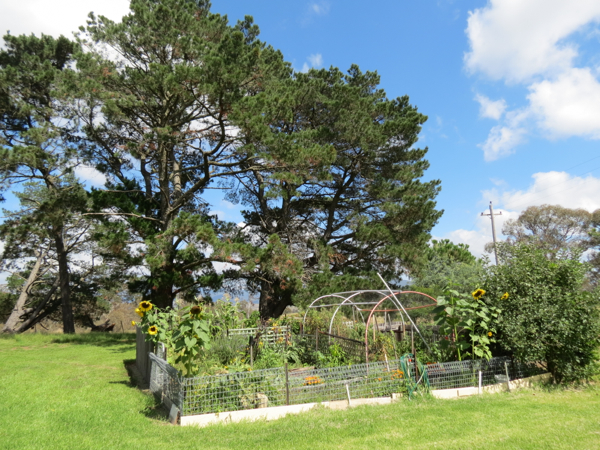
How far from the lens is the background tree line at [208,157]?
39.0 ft

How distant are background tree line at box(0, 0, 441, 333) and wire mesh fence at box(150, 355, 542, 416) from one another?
6.40 m

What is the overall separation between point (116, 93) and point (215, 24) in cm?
412

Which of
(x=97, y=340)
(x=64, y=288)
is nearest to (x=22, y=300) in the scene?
(x=64, y=288)

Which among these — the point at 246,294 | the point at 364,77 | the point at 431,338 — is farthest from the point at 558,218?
the point at 431,338

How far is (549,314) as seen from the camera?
6.39m

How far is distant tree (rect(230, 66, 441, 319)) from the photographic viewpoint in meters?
13.4

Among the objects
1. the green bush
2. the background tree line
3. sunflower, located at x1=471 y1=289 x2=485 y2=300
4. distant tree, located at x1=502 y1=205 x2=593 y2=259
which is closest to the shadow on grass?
the background tree line

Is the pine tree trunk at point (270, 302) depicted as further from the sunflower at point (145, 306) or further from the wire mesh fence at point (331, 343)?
the sunflower at point (145, 306)

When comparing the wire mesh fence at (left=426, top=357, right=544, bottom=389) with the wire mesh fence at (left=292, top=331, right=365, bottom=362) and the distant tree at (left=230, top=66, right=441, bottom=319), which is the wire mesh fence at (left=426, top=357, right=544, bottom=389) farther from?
the distant tree at (left=230, top=66, right=441, bottom=319)

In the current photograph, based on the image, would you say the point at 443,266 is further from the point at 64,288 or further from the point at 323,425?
the point at 64,288

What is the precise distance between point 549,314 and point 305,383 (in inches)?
155

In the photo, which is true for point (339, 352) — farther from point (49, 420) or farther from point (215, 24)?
point (215, 24)

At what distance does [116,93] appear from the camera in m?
12.1

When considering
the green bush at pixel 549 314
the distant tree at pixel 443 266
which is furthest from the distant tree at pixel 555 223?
the green bush at pixel 549 314
